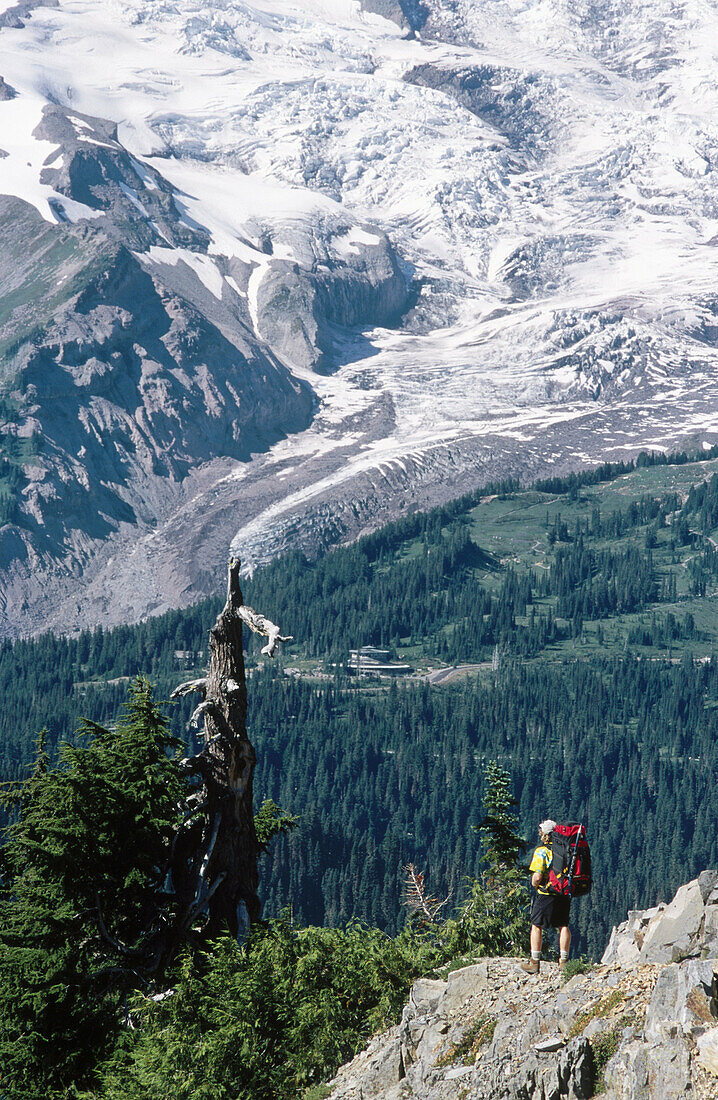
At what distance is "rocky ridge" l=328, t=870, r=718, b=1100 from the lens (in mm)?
22062

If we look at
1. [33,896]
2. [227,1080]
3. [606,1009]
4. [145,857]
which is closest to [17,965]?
[33,896]

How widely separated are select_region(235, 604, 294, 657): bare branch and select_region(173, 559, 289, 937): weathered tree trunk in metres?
0.04

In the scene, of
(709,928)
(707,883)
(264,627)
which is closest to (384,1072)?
(709,928)

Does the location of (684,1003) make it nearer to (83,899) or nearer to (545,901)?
(545,901)

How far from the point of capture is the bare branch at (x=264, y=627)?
31809 millimetres

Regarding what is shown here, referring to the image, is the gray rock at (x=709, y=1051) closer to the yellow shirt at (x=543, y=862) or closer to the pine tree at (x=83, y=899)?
the yellow shirt at (x=543, y=862)

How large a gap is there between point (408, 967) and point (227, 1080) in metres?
5.09

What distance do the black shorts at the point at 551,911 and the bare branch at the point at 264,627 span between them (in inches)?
315

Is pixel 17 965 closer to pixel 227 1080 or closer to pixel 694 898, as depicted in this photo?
pixel 227 1080

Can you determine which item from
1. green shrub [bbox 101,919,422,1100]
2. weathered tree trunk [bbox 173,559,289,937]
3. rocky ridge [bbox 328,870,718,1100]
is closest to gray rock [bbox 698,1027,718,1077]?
rocky ridge [bbox 328,870,718,1100]

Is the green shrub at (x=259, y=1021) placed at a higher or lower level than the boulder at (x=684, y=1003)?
lower

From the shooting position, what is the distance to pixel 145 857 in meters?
34.2

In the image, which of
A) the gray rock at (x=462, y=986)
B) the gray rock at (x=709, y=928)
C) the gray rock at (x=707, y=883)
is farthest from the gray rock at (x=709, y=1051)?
the gray rock at (x=462, y=986)

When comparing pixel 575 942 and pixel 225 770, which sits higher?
pixel 225 770
